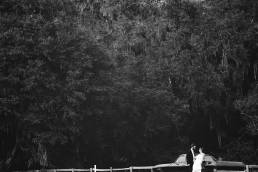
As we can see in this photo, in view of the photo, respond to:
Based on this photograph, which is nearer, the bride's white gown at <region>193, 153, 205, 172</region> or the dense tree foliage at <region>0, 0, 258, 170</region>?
the bride's white gown at <region>193, 153, 205, 172</region>

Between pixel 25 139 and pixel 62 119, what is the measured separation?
10.4ft

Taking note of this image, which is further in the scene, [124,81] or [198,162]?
[124,81]

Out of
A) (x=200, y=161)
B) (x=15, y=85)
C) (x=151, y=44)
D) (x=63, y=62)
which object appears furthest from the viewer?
(x=151, y=44)

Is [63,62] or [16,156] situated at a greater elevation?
[63,62]

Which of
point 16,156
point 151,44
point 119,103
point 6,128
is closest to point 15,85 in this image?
point 6,128

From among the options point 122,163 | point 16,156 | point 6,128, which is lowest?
point 122,163

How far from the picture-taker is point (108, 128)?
41156mm

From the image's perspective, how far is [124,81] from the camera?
134 feet

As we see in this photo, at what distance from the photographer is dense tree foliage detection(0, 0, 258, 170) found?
115 feet

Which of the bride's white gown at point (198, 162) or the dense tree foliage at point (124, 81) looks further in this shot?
the dense tree foliage at point (124, 81)

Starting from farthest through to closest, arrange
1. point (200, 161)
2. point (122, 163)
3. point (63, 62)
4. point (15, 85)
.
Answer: point (122, 163) < point (63, 62) < point (15, 85) < point (200, 161)

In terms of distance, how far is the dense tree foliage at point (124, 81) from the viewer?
115ft

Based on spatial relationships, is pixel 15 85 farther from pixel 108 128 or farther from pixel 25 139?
pixel 108 128

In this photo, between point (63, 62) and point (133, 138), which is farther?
point (133, 138)
